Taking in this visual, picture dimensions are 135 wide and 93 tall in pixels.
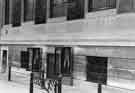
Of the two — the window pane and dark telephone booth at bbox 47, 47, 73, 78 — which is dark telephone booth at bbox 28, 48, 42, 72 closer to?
dark telephone booth at bbox 47, 47, 73, 78

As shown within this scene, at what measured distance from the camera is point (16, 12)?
1039cm

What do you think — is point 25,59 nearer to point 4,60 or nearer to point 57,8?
point 4,60

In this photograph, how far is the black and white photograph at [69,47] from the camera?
6.14 m

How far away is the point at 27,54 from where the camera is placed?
9.23 metres

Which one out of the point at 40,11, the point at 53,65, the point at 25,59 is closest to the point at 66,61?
the point at 53,65

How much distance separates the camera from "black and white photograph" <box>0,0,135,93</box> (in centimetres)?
614

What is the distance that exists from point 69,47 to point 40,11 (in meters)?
2.35

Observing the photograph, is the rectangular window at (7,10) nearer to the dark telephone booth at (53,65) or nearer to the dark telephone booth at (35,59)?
the dark telephone booth at (35,59)

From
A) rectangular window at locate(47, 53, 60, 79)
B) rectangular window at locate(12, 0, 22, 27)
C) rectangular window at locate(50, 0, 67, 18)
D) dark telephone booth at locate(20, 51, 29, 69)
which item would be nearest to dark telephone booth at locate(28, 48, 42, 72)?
dark telephone booth at locate(20, 51, 29, 69)

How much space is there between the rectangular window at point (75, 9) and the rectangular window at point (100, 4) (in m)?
0.28

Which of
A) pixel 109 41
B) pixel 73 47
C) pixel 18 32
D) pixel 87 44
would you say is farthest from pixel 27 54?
pixel 109 41

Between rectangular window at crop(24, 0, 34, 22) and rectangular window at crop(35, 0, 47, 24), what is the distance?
41 centimetres

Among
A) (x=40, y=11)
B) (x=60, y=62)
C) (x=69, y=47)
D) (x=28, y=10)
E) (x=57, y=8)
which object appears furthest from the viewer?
(x=28, y=10)

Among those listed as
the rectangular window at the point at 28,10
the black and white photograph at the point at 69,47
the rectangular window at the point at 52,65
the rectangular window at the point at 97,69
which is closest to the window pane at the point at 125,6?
the black and white photograph at the point at 69,47
